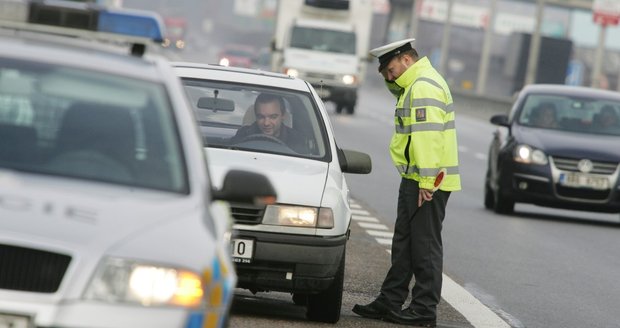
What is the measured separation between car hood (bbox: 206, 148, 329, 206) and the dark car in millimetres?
10420

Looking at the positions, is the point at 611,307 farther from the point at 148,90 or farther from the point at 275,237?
the point at 148,90

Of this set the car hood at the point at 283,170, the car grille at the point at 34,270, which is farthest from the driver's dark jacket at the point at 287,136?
→ the car grille at the point at 34,270

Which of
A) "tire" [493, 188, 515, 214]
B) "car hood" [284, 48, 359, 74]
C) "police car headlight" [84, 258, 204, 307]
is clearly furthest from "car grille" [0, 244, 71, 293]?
"car hood" [284, 48, 359, 74]

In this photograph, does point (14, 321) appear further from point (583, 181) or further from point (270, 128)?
point (583, 181)

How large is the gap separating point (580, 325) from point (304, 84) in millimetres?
2291

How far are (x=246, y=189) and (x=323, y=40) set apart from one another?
39.3 m

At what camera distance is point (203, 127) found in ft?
37.3

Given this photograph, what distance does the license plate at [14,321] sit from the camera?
5.37m

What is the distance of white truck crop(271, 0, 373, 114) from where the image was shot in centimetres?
4506

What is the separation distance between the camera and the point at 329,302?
10.2 meters

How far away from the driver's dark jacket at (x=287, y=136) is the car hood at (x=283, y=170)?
0.73 feet

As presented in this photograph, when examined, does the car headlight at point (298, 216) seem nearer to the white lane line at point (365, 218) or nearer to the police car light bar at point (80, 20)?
the police car light bar at point (80, 20)

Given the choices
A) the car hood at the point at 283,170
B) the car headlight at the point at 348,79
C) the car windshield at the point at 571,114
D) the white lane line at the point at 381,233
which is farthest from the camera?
the car headlight at the point at 348,79

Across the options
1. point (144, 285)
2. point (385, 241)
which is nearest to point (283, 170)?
point (144, 285)
